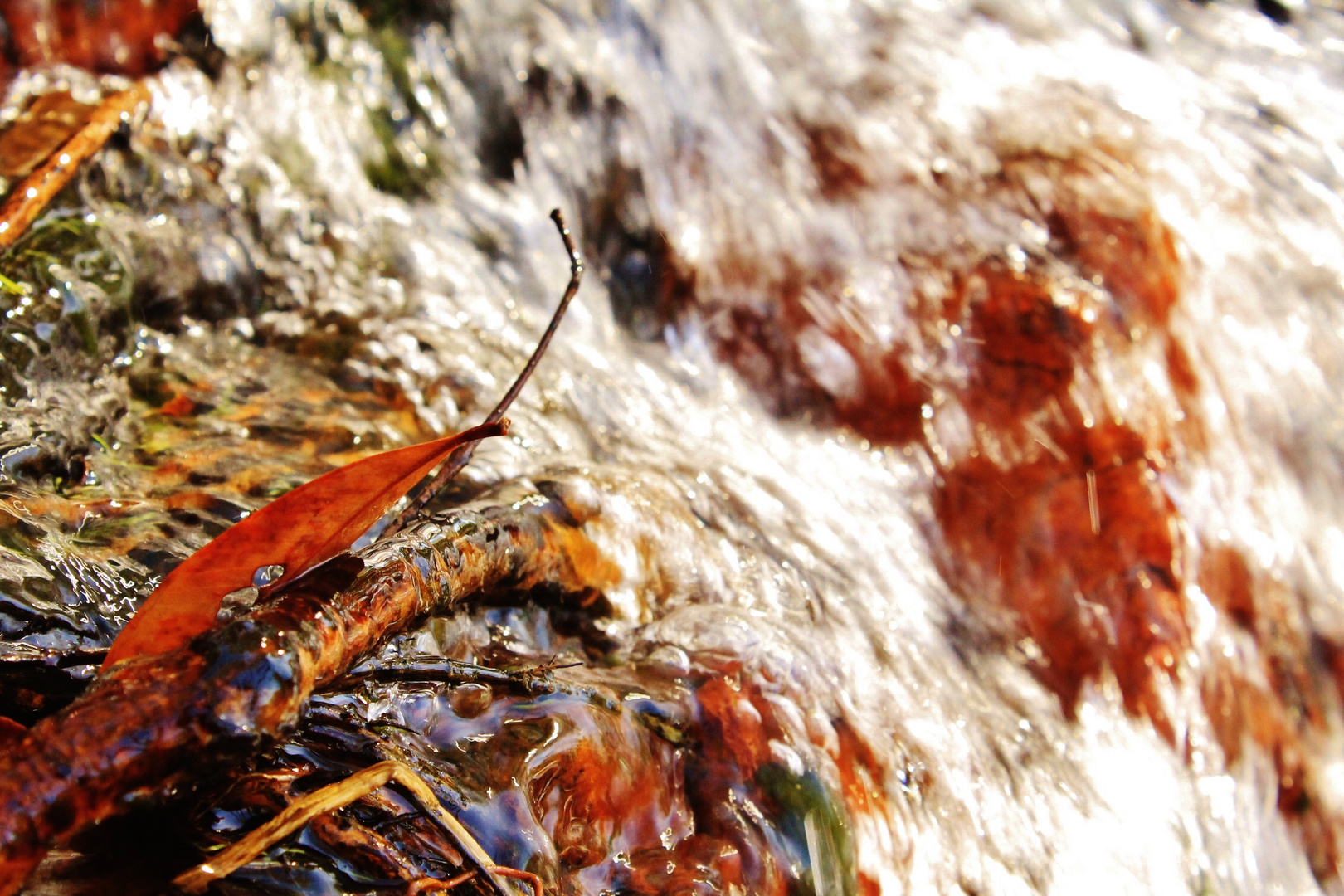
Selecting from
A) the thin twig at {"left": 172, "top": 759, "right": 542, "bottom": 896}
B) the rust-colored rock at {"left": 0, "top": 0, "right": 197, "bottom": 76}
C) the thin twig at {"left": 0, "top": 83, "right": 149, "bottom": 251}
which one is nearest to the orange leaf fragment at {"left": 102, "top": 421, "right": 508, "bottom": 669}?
the thin twig at {"left": 172, "top": 759, "right": 542, "bottom": 896}

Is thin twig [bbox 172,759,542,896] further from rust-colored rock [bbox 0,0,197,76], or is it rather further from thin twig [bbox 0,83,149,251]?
rust-colored rock [bbox 0,0,197,76]

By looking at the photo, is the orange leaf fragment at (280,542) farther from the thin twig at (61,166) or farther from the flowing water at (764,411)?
the thin twig at (61,166)

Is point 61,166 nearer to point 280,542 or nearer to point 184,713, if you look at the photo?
point 280,542

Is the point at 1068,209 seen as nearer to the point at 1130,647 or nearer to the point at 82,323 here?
the point at 1130,647

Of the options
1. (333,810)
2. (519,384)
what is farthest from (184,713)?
(519,384)

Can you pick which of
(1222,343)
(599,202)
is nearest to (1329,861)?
(1222,343)
